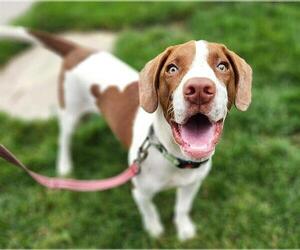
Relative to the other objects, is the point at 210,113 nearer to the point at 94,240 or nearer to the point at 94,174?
the point at 94,240

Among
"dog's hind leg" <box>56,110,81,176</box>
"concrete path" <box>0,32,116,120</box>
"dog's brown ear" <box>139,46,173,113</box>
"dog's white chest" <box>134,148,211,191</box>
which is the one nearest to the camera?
"dog's brown ear" <box>139,46,173,113</box>

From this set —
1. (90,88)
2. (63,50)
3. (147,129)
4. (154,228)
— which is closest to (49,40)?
(63,50)

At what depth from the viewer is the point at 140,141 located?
3.43 m

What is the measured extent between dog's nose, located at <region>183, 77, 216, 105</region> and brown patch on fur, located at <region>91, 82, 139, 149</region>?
43.6 inches

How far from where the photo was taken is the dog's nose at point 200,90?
98.0 inches

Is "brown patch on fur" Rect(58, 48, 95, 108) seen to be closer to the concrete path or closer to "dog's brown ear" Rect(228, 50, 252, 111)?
the concrete path

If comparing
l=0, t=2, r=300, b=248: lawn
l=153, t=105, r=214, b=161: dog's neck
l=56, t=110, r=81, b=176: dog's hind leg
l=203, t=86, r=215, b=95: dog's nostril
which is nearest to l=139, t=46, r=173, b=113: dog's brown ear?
l=153, t=105, r=214, b=161: dog's neck

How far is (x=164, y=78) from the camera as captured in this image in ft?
9.05

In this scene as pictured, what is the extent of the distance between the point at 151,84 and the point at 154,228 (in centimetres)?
146

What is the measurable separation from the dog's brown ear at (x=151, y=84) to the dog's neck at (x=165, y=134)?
0.16 m

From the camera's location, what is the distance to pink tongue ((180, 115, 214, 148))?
2.72 m

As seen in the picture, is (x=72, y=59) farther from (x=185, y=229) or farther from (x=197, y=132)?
(x=197, y=132)

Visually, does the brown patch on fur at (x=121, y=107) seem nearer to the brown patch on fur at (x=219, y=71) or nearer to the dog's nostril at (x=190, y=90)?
the brown patch on fur at (x=219, y=71)

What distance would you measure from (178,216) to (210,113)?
1520 millimetres
